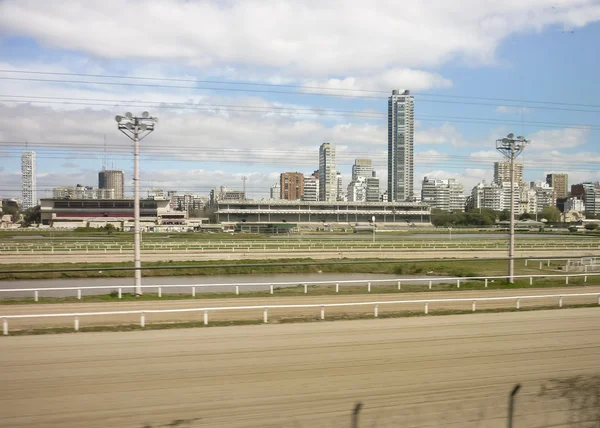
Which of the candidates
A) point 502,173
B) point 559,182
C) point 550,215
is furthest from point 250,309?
point 559,182

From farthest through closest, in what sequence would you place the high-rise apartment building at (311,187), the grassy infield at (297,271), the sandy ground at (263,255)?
1. the high-rise apartment building at (311,187)
2. the sandy ground at (263,255)
3. the grassy infield at (297,271)

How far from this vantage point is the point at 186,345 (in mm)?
8422

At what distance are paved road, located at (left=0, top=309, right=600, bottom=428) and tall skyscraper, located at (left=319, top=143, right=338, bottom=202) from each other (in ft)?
507

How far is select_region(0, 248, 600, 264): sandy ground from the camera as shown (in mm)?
26688

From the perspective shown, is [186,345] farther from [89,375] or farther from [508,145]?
[508,145]

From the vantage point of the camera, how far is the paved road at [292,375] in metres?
5.20

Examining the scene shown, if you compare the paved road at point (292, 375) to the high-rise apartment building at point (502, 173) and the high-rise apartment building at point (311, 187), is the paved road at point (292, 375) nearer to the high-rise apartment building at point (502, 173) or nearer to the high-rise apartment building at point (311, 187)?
the high-rise apartment building at point (502, 173)

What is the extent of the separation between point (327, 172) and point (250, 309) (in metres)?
158

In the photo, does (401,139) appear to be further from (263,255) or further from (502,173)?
(263,255)

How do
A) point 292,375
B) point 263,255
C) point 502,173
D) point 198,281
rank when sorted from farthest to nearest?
point 502,173 < point 263,255 < point 198,281 < point 292,375

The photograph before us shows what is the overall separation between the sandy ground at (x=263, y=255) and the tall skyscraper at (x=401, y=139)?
114m

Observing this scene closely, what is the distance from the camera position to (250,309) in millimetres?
12000

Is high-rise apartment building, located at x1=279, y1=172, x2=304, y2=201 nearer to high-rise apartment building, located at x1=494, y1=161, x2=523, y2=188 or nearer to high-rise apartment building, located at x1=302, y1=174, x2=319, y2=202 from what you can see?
high-rise apartment building, located at x1=302, y1=174, x2=319, y2=202

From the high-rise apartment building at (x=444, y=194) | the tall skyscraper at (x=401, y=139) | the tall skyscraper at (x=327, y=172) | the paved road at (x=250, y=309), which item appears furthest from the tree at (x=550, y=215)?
the tall skyscraper at (x=327, y=172)
